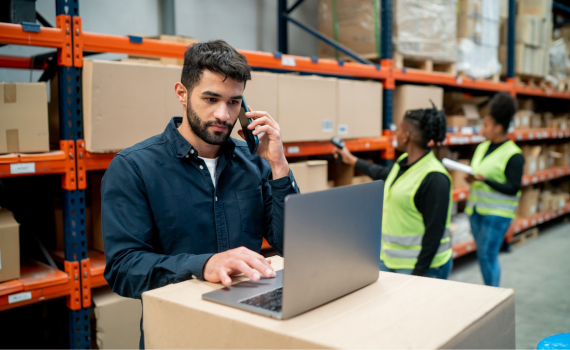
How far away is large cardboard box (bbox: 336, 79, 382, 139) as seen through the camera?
339cm

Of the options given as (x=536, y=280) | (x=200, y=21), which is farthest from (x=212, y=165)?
(x=536, y=280)

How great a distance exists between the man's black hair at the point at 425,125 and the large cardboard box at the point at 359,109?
65 cm

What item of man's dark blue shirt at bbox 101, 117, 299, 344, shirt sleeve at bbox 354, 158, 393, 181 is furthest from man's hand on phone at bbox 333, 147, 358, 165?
man's dark blue shirt at bbox 101, 117, 299, 344

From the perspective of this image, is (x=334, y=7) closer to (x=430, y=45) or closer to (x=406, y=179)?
(x=430, y=45)

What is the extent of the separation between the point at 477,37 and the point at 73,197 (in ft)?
14.1

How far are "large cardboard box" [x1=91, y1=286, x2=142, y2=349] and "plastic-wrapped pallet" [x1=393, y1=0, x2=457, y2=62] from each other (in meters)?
2.93

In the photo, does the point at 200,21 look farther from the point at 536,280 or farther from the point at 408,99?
the point at 536,280

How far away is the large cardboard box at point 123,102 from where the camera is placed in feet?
7.11

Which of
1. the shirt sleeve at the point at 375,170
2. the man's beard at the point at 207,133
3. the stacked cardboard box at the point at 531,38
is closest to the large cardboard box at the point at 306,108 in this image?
the shirt sleeve at the point at 375,170

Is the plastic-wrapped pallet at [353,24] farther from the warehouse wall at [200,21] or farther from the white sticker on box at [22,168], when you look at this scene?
the white sticker on box at [22,168]

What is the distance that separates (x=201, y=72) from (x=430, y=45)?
3.19 meters

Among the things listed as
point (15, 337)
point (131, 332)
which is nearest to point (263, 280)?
point (131, 332)

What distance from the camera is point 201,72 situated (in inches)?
58.4

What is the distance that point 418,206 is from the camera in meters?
2.63
